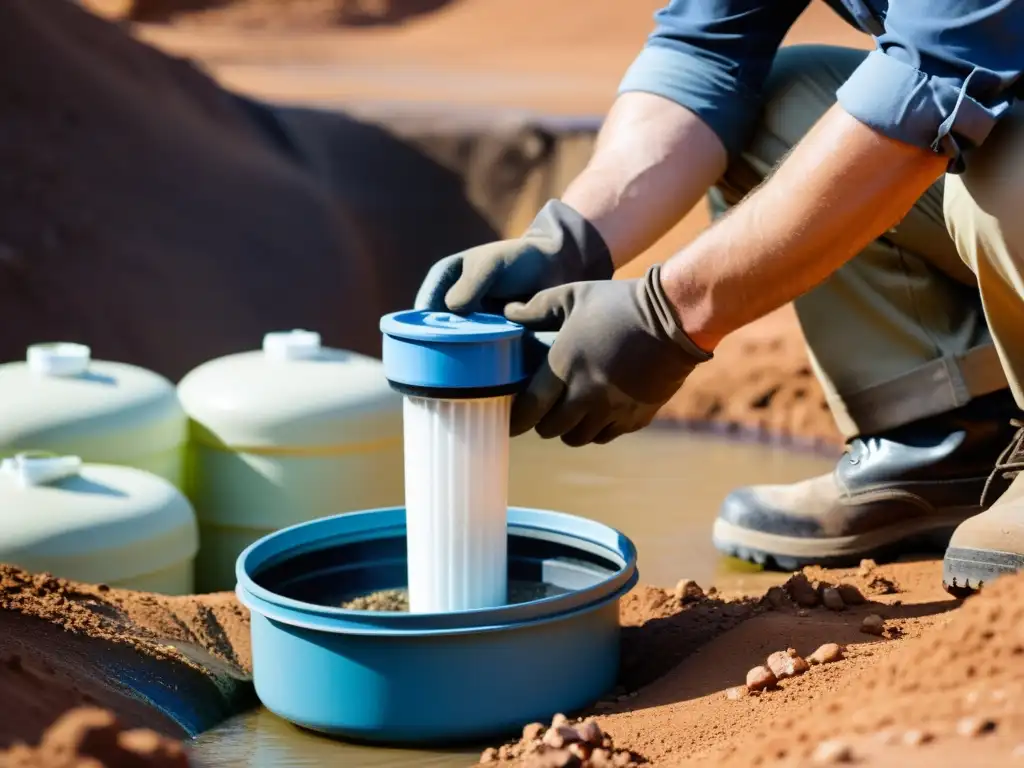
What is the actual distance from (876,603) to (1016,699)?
1027 mm

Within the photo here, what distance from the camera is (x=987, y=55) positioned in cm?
195

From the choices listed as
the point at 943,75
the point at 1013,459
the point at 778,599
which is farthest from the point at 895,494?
the point at 943,75

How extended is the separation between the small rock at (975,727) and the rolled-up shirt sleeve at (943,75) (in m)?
0.92

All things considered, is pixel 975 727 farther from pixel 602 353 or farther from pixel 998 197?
pixel 998 197

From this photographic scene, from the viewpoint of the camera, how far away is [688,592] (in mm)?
2449

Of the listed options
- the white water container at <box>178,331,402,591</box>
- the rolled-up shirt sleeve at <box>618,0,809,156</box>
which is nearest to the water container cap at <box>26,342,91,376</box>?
the white water container at <box>178,331,402,591</box>

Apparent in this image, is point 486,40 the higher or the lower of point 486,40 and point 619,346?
the higher

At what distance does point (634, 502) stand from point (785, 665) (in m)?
1.37

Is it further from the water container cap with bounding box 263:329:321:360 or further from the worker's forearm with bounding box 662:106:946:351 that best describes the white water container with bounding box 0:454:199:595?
the worker's forearm with bounding box 662:106:946:351

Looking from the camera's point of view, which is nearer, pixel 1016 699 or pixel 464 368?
pixel 1016 699

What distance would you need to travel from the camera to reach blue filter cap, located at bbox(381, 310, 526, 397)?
6.33 ft

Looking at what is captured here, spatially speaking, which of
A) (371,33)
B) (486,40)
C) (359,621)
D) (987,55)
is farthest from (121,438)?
(371,33)

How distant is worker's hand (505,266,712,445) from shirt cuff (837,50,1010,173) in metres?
0.39

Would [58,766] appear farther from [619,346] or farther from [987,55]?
[987,55]
